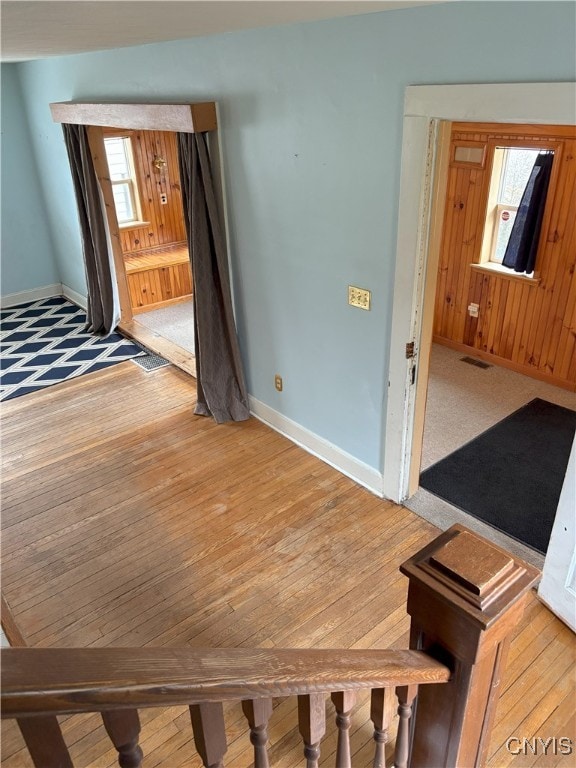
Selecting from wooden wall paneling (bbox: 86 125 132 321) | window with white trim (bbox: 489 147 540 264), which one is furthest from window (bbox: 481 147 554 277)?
wooden wall paneling (bbox: 86 125 132 321)

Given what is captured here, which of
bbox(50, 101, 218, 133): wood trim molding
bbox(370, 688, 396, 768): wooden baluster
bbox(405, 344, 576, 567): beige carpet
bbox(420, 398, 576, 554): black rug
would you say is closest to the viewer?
bbox(370, 688, 396, 768): wooden baluster

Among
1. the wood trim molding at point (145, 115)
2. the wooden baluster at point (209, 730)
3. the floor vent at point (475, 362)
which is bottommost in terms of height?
the floor vent at point (475, 362)

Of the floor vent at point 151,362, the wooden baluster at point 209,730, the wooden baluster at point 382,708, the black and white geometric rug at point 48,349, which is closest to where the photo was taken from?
the wooden baluster at point 209,730

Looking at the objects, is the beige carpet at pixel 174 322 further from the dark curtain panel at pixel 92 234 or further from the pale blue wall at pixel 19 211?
the pale blue wall at pixel 19 211

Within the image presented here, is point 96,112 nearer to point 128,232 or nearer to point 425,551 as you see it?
point 128,232

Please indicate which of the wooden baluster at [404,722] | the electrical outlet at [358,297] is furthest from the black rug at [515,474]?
the wooden baluster at [404,722]

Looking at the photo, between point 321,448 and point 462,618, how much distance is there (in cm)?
271

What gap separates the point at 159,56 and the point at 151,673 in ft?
13.0

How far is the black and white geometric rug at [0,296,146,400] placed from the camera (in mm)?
4965

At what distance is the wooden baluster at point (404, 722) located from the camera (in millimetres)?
1116

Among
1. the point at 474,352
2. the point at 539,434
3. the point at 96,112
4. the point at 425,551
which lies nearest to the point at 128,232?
the point at 96,112

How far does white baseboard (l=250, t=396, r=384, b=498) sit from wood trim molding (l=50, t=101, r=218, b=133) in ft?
6.40

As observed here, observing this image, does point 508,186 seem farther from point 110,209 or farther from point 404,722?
point 404,722

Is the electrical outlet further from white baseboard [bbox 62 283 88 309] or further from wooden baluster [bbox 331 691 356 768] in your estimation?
white baseboard [bbox 62 283 88 309]
